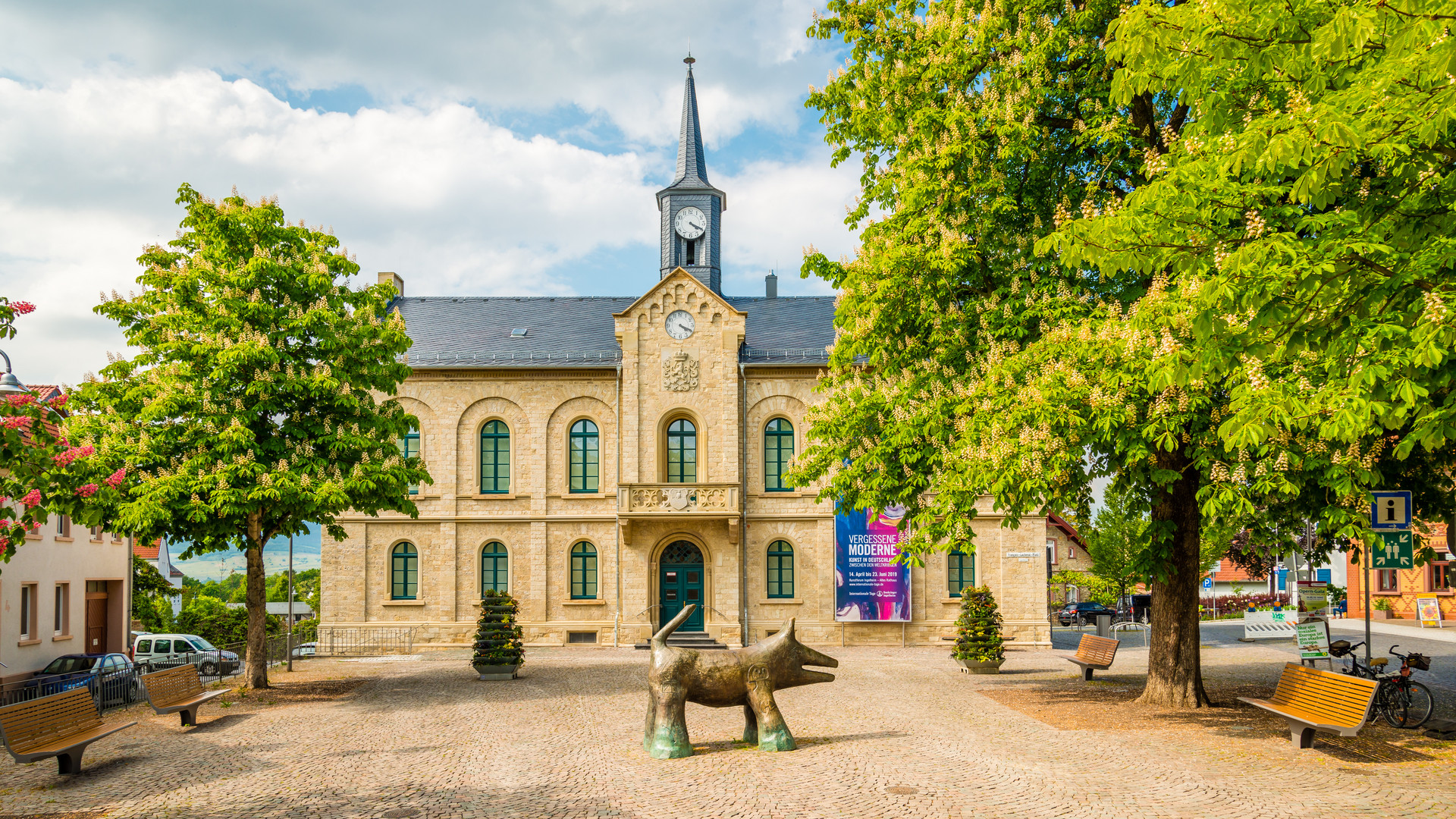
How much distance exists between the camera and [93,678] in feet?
60.8

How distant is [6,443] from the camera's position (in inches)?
355

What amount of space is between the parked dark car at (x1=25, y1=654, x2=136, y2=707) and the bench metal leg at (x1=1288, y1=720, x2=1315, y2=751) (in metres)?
16.4

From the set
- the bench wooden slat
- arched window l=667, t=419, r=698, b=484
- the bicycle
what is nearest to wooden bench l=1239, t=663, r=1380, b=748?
the bicycle

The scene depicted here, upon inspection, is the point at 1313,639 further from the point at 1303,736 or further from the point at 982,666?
the point at 982,666

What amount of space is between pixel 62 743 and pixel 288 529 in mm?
8411

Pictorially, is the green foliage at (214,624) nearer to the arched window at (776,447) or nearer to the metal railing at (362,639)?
the metal railing at (362,639)

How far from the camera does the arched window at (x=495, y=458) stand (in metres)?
31.4

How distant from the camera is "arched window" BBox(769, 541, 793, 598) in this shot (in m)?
30.8

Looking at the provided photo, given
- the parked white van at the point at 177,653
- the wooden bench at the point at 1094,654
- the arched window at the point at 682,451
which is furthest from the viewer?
the arched window at the point at 682,451

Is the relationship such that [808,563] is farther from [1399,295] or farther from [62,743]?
[1399,295]

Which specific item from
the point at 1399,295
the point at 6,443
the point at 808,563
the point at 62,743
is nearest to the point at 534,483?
the point at 808,563

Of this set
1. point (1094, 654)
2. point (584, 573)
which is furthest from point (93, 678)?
point (1094, 654)

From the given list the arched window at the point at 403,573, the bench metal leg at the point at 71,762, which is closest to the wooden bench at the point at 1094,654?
the bench metal leg at the point at 71,762

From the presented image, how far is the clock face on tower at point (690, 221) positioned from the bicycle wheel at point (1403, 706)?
26685mm
